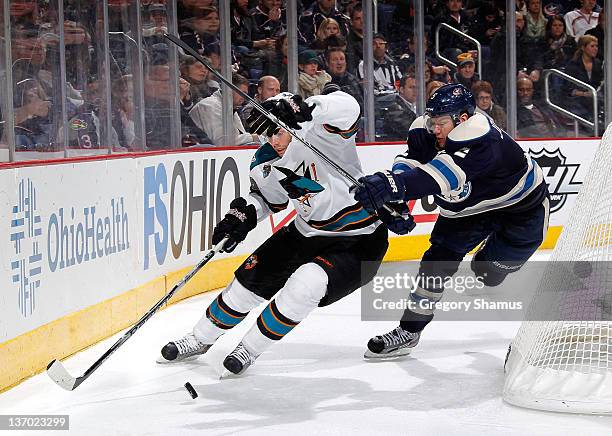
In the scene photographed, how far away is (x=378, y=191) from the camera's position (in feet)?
11.9

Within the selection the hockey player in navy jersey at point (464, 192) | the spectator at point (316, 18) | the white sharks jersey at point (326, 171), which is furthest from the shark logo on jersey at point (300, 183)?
the spectator at point (316, 18)

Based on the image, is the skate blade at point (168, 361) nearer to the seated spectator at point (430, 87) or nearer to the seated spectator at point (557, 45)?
the seated spectator at point (430, 87)

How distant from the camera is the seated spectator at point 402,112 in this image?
25.8 feet

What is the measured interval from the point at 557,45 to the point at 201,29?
3294 mm

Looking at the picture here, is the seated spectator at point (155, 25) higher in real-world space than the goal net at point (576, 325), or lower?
higher

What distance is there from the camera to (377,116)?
7.85m

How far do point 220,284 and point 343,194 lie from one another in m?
2.37

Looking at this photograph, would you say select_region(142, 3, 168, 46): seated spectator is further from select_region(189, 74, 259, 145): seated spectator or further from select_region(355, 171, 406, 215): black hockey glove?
select_region(355, 171, 406, 215): black hockey glove

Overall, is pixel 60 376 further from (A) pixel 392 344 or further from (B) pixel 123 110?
(B) pixel 123 110

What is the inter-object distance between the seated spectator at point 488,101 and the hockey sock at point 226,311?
15.3ft

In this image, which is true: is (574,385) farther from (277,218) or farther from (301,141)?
(277,218)

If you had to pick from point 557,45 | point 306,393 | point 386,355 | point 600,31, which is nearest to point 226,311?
point 306,393

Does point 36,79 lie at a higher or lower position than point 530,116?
higher

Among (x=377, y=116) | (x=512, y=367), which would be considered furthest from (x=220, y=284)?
(x=512, y=367)
